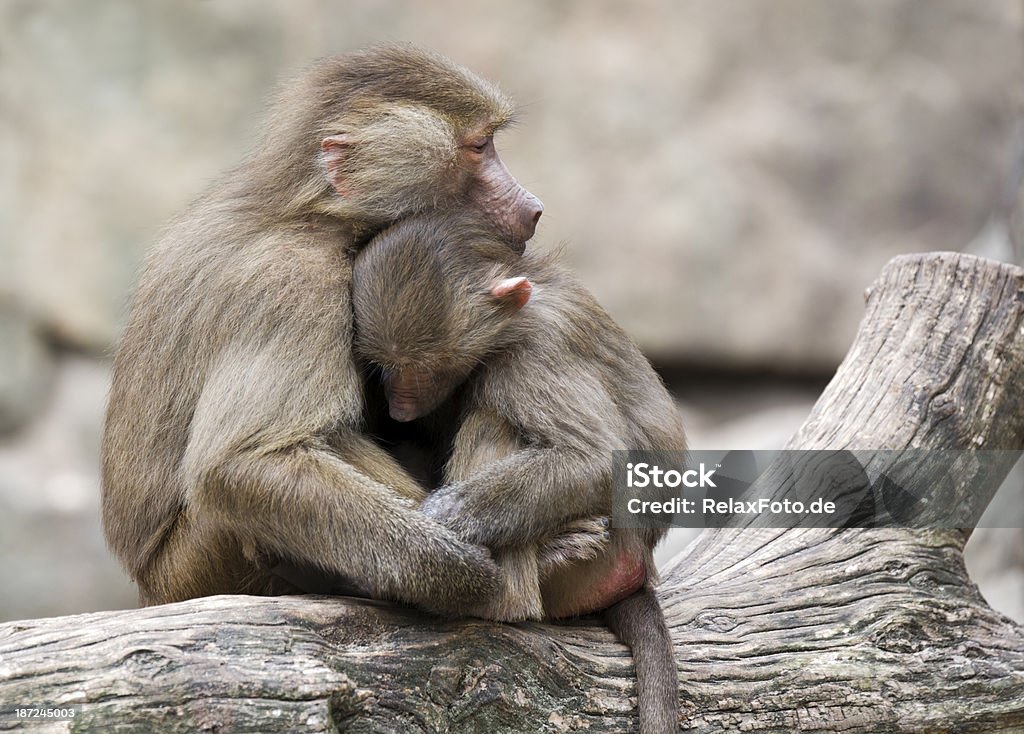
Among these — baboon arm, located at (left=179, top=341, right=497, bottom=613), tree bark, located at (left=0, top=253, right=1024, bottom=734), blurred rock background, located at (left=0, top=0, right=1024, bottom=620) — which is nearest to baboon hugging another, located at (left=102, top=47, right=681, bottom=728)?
baboon arm, located at (left=179, top=341, right=497, bottom=613)

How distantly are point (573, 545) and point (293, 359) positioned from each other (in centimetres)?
89

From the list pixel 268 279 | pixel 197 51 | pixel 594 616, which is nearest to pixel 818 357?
pixel 197 51

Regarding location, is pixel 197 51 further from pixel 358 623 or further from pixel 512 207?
pixel 358 623

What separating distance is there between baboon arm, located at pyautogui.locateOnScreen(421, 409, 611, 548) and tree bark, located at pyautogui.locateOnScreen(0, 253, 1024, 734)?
279 millimetres

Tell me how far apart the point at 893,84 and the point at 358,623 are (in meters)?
7.54

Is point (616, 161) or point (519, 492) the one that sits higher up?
point (616, 161)

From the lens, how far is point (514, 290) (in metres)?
3.13

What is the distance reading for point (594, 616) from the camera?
344cm

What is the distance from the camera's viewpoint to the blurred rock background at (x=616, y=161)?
27.6 feet

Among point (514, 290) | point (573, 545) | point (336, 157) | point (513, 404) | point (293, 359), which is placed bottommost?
point (573, 545)

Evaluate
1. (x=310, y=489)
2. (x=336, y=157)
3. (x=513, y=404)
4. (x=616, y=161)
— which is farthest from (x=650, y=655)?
(x=616, y=161)

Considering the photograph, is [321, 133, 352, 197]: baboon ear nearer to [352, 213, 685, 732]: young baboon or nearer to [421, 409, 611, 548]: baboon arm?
[352, 213, 685, 732]: young baboon

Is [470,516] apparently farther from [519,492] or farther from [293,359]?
[293,359]

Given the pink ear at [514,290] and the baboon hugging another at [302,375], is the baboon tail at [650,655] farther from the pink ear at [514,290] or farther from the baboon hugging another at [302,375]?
the pink ear at [514,290]
